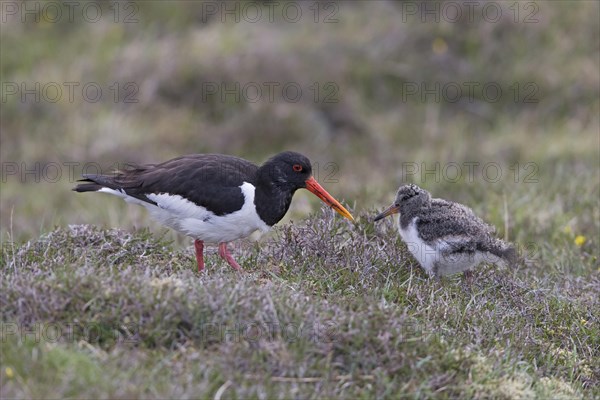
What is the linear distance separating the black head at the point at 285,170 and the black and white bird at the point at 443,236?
0.69m

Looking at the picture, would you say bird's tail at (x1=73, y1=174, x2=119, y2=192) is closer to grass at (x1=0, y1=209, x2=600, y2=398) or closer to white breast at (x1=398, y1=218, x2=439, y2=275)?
grass at (x1=0, y1=209, x2=600, y2=398)

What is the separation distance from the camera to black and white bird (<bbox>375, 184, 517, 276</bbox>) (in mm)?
6781

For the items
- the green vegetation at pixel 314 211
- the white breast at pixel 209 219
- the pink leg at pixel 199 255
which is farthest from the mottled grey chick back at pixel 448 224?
the pink leg at pixel 199 255

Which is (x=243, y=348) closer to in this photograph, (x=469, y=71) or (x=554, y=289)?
(x=554, y=289)

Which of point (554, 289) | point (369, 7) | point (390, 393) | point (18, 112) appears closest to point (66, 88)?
point (18, 112)

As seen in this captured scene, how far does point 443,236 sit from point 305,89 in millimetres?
7294

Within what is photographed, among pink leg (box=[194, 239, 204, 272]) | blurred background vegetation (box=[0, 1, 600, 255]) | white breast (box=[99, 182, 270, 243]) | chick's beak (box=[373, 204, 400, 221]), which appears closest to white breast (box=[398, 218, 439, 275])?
chick's beak (box=[373, 204, 400, 221])

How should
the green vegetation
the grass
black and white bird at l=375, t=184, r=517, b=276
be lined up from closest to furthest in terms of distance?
1. the grass
2. the green vegetation
3. black and white bird at l=375, t=184, r=517, b=276

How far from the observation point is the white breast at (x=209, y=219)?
6.68 m

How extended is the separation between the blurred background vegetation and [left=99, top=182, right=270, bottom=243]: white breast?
4290 mm

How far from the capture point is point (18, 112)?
13.0 meters

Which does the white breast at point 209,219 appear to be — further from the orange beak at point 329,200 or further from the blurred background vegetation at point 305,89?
the blurred background vegetation at point 305,89

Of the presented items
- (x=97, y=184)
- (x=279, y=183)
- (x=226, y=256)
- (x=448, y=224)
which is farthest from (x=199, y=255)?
(x=448, y=224)

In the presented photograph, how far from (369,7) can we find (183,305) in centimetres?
1100
